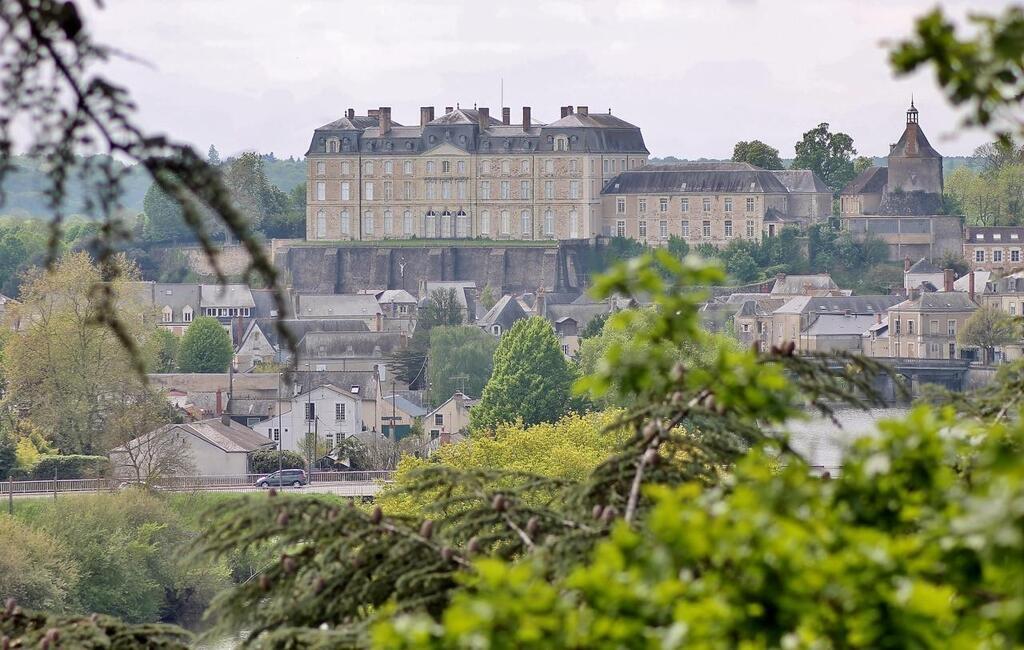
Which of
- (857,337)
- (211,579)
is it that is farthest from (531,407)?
(857,337)

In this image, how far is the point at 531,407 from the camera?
51.5 metres

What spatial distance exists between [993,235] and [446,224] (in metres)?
23.6

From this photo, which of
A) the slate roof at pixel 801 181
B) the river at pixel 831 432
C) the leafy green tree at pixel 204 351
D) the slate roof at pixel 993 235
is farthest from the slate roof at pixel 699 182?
the river at pixel 831 432

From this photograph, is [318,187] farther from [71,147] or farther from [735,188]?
[71,147]

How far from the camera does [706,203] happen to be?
9281cm

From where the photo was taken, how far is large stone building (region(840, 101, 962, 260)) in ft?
305

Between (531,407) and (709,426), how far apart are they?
4591 cm

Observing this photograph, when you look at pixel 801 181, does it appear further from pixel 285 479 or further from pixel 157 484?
pixel 157 484

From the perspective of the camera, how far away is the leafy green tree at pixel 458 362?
2446 inches

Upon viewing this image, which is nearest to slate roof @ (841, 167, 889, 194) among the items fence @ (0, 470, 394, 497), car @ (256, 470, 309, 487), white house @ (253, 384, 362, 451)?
white house @ (253, 384, 362, 451)

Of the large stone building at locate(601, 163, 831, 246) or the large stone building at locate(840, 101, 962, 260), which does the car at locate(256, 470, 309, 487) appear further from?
the large stone building at locate(840, 101, 962, 260)

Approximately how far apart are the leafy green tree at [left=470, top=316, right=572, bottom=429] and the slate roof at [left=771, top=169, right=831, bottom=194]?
1662 inches

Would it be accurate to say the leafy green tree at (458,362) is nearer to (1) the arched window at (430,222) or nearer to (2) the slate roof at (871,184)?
(1) the arched window at (430,222)

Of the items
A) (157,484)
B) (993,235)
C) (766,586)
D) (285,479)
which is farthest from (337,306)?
(766,586)
